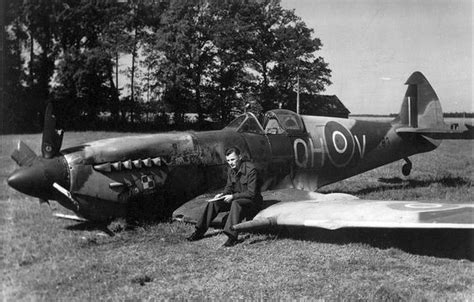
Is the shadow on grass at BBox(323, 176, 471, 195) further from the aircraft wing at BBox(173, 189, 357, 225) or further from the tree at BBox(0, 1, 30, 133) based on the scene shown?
the tree at BBox(0, 1, 30, 133)

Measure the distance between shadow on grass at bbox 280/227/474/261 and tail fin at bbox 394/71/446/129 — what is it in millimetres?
5709

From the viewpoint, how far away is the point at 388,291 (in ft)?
15.2

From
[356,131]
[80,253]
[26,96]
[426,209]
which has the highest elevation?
[26,96]

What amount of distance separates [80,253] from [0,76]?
3559 centimetres

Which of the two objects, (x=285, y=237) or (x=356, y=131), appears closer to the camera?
(x=285, y=237)

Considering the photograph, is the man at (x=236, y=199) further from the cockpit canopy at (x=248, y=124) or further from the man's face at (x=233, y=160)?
the cockpit canopy at (x=248, y=124)

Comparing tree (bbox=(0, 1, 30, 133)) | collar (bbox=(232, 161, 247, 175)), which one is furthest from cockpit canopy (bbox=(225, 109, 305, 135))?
tree (bbox=(0, 1, 30, 133))

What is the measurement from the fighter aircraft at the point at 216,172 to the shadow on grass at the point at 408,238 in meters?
0.36

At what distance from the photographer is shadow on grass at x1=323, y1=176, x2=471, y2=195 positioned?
1121cm

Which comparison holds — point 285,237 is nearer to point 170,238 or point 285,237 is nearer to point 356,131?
A: point 170,238

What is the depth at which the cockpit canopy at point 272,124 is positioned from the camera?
28.6 ft

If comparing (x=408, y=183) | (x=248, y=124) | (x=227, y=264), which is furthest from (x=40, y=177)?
(x=408, y=183)

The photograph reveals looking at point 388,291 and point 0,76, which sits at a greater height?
point 0,76

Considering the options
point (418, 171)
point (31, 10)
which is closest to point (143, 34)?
point (31, 10)
